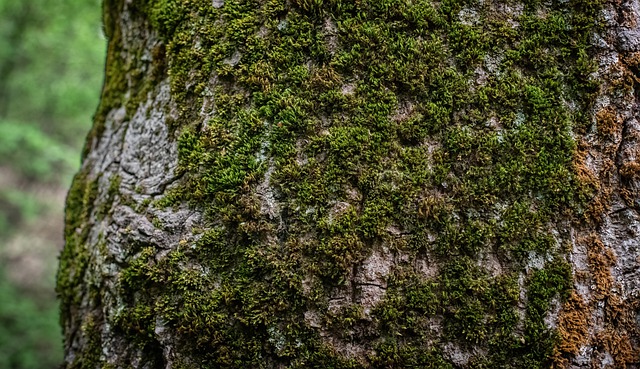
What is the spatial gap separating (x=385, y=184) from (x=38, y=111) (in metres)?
10.4

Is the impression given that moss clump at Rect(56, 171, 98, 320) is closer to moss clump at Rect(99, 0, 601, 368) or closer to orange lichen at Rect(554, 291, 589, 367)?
moss clump at Rect(99, 0, 601, 368)

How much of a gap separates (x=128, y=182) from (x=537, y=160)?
1901mm

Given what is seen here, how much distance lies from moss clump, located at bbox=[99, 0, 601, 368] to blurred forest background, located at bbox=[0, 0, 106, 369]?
506 cm

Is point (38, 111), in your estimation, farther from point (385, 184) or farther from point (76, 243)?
point (385, 184)

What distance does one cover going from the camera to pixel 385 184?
67.5 inches

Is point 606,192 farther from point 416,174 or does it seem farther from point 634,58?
point 416,174

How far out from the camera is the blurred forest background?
20.3 ft

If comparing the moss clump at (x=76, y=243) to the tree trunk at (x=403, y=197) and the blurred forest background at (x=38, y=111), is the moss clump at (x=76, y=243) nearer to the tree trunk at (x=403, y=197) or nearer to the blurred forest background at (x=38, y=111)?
the tree trunk at (x=403, y=197)

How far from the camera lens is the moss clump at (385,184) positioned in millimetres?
1664

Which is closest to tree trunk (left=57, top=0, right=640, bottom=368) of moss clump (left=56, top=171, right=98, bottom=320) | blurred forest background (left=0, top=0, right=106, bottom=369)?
moss clump (left=56, top=171, right=98, bottom=320)

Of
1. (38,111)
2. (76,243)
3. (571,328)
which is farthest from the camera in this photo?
(38,111)

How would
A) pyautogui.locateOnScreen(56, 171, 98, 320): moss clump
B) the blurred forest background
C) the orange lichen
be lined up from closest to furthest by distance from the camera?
1. the orange lichen
2. pyautogui.locateOnScreen(56, 171, 98, 320): moss clump
3. the blurred forest background

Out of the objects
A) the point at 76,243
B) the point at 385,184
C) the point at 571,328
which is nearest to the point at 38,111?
the point at 76,243

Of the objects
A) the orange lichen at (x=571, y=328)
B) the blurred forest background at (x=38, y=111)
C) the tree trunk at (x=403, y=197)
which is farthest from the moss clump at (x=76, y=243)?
the blurred forest background at (x=38, y=111)
